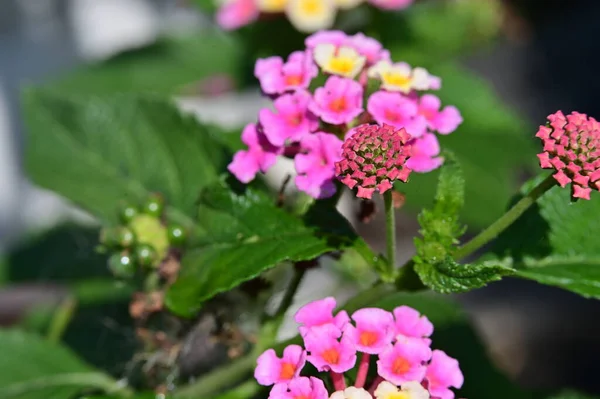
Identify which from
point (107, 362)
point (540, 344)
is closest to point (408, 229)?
point (540, 344)

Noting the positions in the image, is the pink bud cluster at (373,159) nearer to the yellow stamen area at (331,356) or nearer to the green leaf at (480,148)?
the yellow stamen area at (331,356)

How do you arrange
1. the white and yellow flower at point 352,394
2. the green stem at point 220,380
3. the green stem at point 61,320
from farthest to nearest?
the green stem at point 61,320 < the green stem at point 220,380 < the white and yellow flower at point 352,394

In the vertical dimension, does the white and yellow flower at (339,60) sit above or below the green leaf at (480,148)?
above

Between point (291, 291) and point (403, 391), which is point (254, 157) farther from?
point (403, 391)

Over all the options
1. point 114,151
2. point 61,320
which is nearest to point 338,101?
point 114,151

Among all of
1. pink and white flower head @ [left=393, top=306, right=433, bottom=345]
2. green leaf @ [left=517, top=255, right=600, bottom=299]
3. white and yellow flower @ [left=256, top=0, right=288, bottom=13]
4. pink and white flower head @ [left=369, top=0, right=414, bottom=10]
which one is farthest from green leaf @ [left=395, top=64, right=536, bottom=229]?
pink and white flower head @ [left=393, top=306, right=433, bottom=345]

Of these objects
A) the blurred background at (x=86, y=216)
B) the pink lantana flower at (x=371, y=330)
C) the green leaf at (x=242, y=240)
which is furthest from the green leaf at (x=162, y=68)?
the pink lantana flower at (x=371, y=330)

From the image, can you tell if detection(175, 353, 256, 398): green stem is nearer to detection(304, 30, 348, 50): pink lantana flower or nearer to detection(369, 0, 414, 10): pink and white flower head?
detection(304, 30, 348, 50): pink lantana flower
